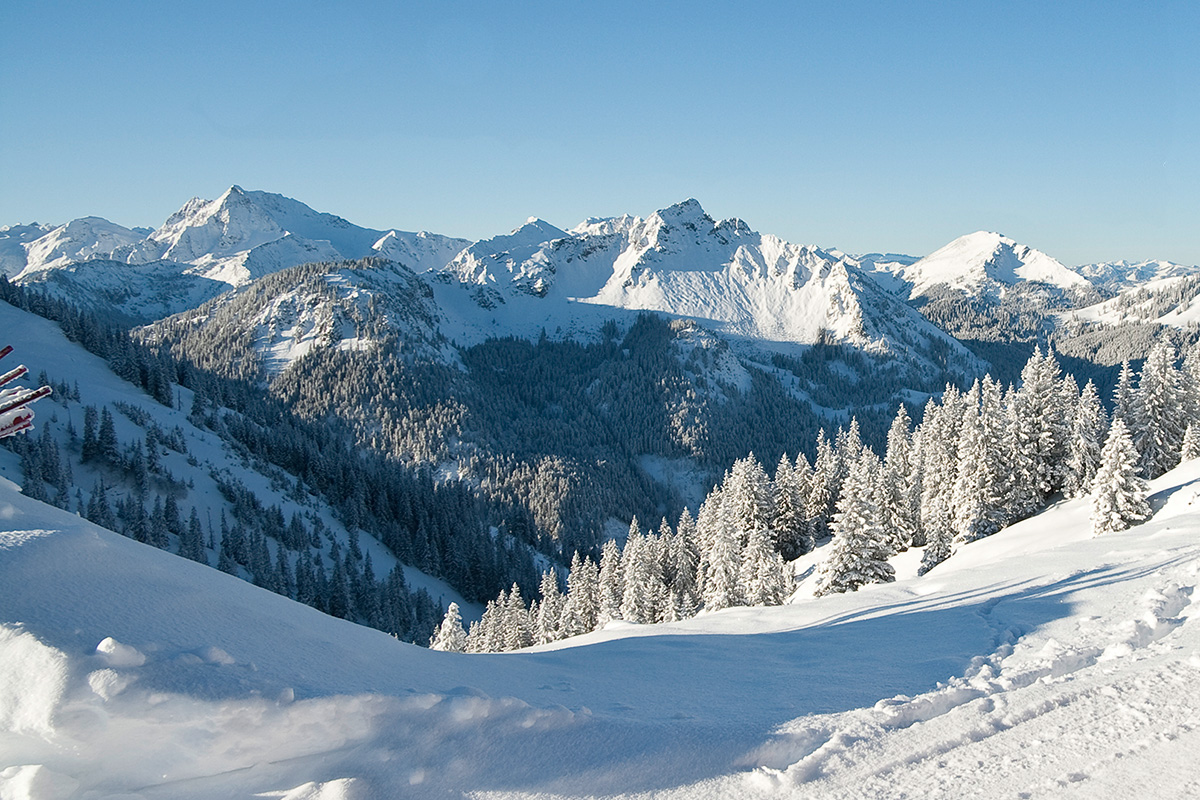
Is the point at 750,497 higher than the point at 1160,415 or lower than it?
lower

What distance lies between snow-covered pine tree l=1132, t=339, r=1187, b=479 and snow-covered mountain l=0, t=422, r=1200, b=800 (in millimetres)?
35287

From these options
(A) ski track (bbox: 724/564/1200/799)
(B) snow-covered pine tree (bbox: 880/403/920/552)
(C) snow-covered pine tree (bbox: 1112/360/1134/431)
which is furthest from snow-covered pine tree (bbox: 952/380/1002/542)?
(A) ski track (bbox: 724/564/1200/799)

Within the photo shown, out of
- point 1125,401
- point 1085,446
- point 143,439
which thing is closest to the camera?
point 1085,446

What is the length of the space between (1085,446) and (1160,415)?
717 centimetres

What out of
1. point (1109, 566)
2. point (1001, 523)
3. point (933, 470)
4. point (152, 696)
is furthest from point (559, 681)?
point (933, 470)

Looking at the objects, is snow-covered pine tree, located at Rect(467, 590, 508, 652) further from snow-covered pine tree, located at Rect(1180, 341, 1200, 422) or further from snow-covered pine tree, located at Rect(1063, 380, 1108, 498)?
snow-covered pine tree, located at Rect(1180, 341, 1200, 422)

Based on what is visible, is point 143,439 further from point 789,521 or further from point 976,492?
point 976,492

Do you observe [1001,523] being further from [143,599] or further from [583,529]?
[583,529]

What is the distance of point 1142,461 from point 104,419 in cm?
10079

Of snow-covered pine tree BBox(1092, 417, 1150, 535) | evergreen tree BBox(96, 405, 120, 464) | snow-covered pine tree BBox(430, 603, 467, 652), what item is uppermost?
evergreen tree BBox(96, 405, 120, 464)

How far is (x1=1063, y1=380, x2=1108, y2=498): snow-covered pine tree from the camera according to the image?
109ft

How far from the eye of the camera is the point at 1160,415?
35.9 m

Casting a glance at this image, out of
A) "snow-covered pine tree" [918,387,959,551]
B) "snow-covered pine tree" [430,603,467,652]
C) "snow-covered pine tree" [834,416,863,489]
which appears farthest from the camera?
"snow-covered pine tree" [834,416,863,489]

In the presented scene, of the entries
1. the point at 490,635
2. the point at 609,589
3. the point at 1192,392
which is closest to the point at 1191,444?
the point at 1192,392
